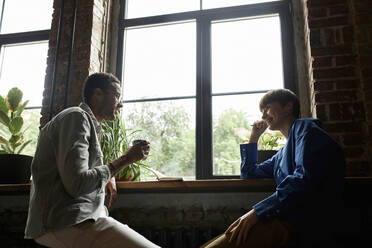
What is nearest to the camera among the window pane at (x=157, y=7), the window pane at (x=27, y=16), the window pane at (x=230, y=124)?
the window pane at (x=230, y=124)


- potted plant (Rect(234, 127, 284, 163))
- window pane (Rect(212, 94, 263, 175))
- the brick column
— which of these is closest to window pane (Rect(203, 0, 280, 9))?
window pane (Rect(212, 94, 263, 175))

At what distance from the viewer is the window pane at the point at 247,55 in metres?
2.74

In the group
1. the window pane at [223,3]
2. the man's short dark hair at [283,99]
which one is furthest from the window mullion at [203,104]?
the man's short dark hair at [283,99]

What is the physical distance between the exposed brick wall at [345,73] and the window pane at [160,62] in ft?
3.54

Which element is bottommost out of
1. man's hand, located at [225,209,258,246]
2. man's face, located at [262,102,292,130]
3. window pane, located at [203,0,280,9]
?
man's hand, located at [225,209,258,246]

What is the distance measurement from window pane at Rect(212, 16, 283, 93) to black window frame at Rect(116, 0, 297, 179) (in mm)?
50

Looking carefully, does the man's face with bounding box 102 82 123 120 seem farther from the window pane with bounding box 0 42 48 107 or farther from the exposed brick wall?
the window pane with bounding box 0 42 48 107

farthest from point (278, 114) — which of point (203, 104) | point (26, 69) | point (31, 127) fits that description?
point (26, 69)

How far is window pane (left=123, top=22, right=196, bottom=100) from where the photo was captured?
9.63ft

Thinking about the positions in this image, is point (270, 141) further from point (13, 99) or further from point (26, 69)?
point (26, 69)

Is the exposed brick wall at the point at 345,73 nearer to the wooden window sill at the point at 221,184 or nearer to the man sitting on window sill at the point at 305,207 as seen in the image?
the wooden window sill at the point at 221,184

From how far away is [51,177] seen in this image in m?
1.47

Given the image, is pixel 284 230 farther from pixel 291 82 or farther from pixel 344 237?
pixel 291 82

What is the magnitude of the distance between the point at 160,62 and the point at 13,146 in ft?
4.72
